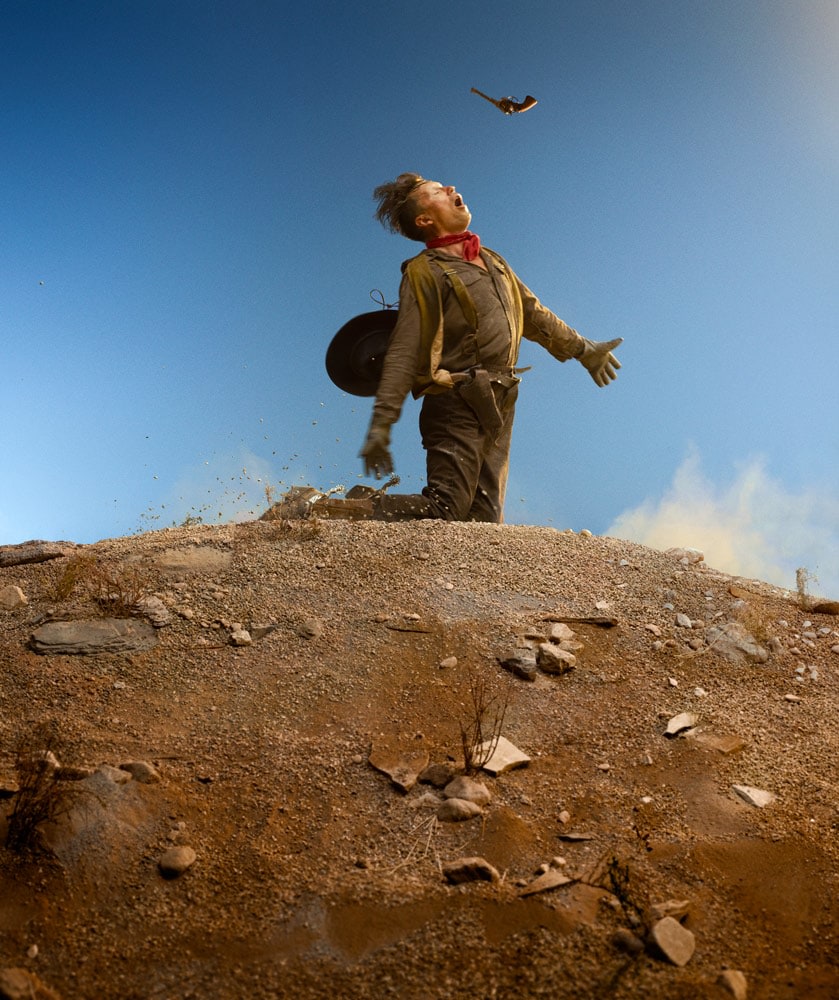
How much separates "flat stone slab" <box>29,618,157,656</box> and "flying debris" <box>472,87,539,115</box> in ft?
15.2

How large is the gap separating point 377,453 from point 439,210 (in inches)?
82.9

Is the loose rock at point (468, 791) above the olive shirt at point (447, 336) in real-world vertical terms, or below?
below

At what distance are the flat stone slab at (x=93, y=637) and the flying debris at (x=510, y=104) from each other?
464cm

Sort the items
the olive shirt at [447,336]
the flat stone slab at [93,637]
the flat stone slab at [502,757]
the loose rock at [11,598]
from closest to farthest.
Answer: the flat stone slab at [502,757]
the flat stone slab at [93,637]
the loose rock at [11,598]
the olive shirt at [447,336]

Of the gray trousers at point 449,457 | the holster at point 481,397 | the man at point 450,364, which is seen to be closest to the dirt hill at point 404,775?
the gray trousers at point 449,457

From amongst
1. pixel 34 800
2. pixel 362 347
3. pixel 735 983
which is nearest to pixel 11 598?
pixel 34 800

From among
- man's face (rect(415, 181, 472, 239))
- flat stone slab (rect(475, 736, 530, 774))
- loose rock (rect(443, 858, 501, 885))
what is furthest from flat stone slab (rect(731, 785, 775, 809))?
man's face (rect(415, 181, 472, 239))

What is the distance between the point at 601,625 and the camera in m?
4.63

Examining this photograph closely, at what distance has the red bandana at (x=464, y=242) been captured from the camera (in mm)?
6430

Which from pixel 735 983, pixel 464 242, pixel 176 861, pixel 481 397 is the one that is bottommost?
pixel 176 861

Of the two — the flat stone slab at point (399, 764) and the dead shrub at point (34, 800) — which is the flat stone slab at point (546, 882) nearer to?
the flat stone slab at point (399, 764)

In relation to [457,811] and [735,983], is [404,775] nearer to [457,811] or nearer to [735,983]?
[457,811]

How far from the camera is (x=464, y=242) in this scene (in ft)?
21.2

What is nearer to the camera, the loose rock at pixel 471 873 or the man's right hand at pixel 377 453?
the loose rock at pixel 471 873
